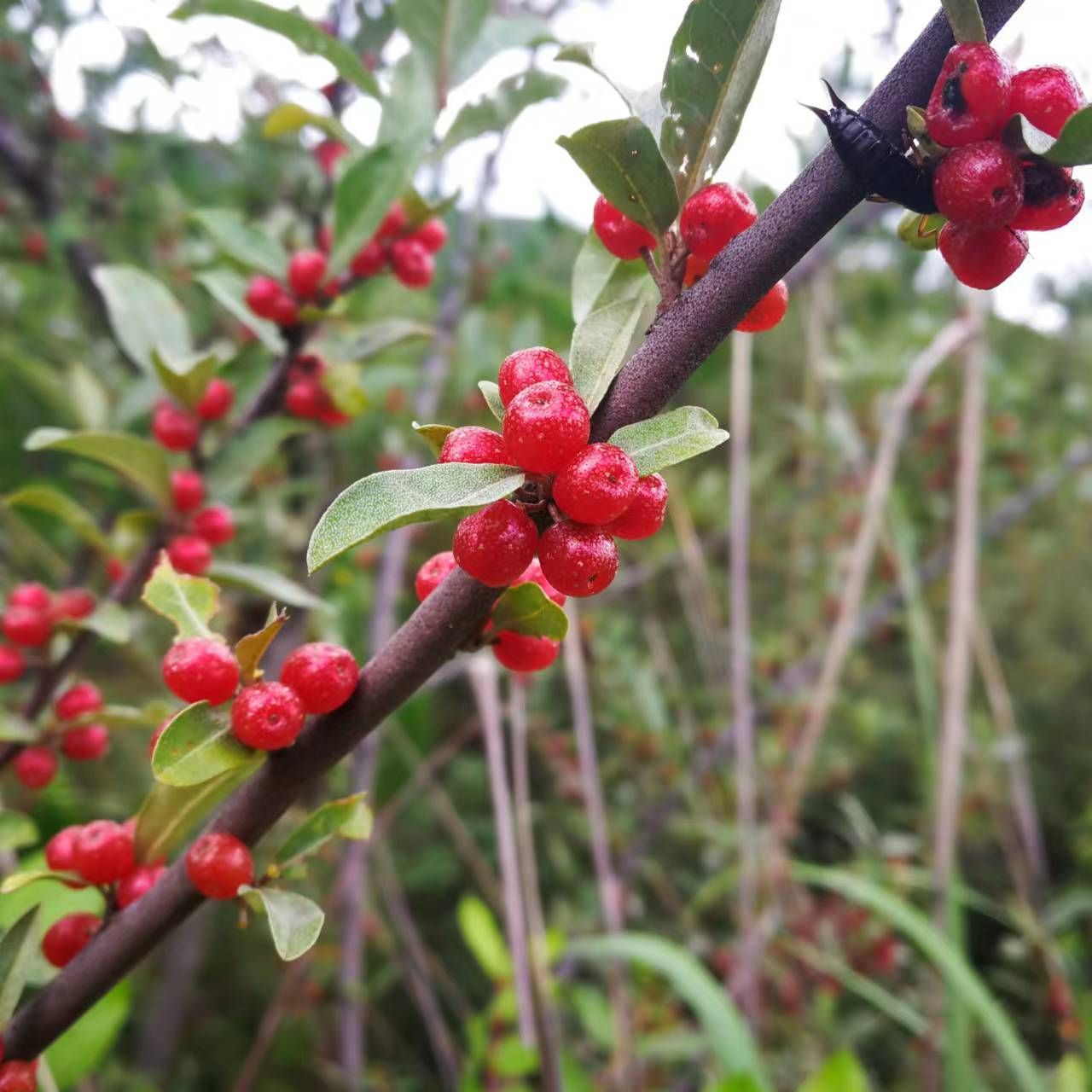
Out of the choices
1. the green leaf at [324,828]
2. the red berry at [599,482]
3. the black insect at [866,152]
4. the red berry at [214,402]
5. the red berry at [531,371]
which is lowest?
the green leaf at [324,828]

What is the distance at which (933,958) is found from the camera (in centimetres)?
101

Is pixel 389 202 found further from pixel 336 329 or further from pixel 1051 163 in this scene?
pixel 1051 163

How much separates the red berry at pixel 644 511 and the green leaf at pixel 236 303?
560 mm

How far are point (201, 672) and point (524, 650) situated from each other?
0.16 meters

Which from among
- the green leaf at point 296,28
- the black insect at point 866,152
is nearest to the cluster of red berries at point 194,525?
the green leaf at point 296,28

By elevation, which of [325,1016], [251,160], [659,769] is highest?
[251,160]

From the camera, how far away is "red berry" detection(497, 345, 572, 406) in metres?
0.37

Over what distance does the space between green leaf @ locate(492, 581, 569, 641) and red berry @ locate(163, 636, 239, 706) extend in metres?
0.14

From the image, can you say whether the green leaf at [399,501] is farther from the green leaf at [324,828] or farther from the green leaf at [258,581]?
the green leaf at [258,581]

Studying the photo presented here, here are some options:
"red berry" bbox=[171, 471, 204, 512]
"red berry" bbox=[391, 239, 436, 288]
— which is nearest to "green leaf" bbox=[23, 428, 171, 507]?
"red berry" bbox=[171, 471, 204, 512]

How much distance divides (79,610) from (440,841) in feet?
7.10

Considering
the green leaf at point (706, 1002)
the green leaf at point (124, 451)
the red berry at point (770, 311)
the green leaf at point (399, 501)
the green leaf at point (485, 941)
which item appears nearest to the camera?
the green leaf at point (399, 501)

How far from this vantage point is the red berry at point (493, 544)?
0.34 meters

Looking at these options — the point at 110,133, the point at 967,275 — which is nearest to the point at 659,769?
the point at 967,275
